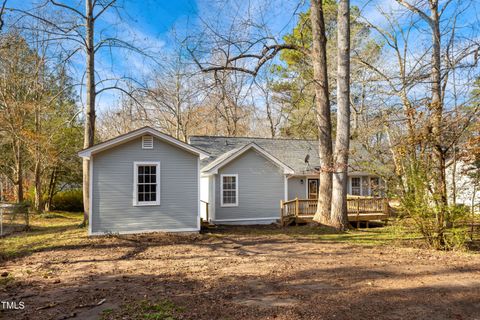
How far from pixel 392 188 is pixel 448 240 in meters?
1.86

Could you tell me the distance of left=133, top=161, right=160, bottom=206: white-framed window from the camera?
10.8 m

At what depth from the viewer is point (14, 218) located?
1354 centimetres

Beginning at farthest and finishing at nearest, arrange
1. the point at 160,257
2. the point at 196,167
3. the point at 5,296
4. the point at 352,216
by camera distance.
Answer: the point at 352,216 → the point at 196,167 → the point at 160,257 → the point at 5,296

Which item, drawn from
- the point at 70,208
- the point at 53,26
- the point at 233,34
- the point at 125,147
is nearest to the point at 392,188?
the point at 233,34

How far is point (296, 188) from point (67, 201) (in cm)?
1757

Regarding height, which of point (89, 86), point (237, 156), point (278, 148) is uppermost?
point (89, 86)

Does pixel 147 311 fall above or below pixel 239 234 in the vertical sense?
above

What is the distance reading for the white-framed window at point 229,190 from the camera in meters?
14.7

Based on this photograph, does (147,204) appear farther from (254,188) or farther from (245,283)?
(245,283)

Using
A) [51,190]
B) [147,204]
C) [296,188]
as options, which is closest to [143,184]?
[147,204]

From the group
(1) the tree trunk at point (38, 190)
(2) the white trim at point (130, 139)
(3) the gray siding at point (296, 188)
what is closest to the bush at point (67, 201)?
(1) the tree trunk at point (38, 190)

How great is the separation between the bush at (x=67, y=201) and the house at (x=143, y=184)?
602 inches

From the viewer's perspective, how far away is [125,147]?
10812 mm

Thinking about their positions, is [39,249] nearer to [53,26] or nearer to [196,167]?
[196,167]
